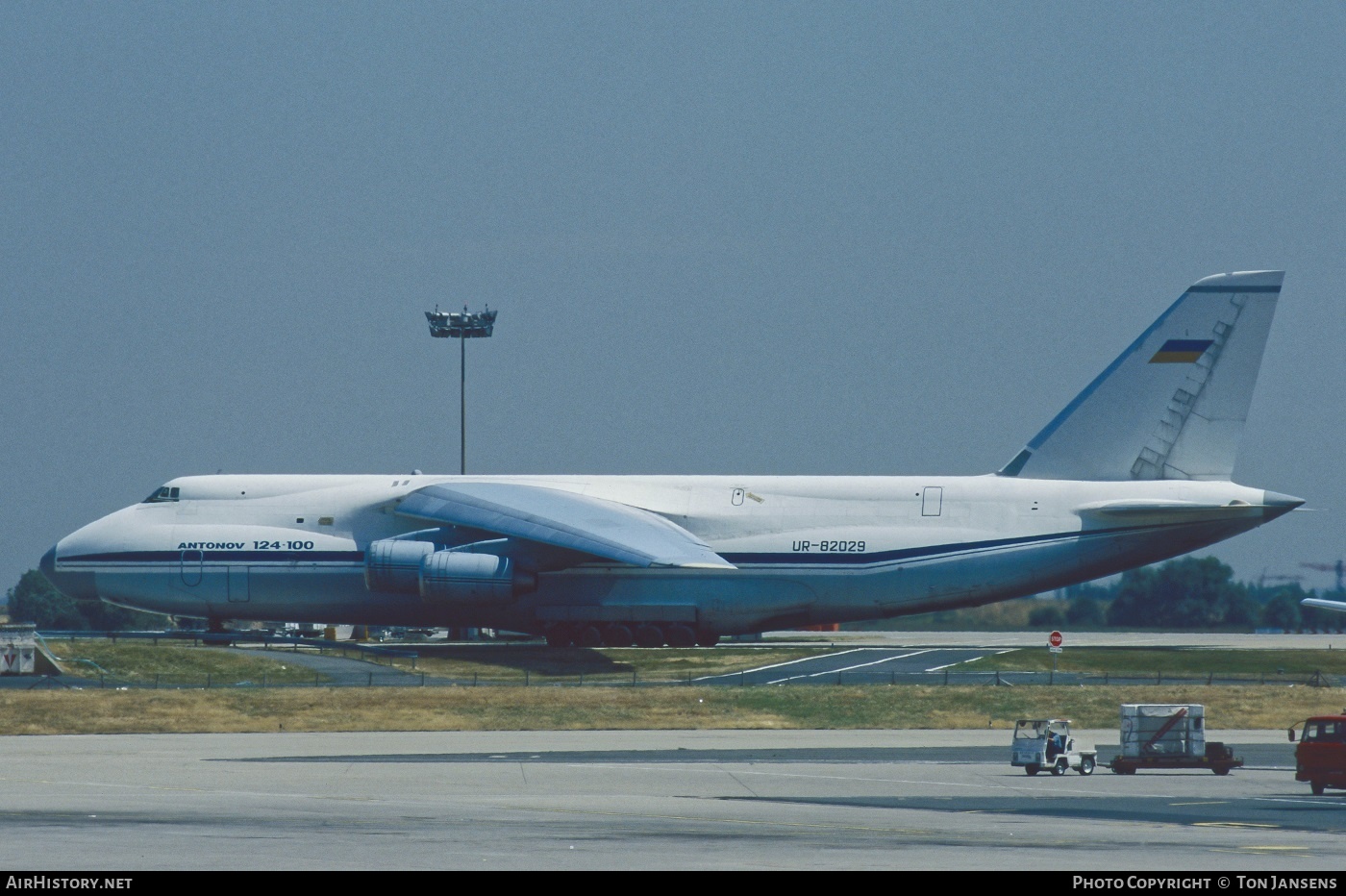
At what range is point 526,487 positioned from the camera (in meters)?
54.3

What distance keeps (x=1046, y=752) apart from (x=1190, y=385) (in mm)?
27671

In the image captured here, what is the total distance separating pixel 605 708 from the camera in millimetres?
40375

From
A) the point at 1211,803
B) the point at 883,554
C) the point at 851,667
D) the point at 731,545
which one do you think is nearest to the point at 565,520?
the point at 731,545

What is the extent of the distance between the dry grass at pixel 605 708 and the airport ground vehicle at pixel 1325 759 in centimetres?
1388

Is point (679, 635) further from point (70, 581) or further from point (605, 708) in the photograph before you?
point (70, 581)

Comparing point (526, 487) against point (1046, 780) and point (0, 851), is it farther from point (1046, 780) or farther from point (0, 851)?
point (0, 851)

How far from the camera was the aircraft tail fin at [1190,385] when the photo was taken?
52906 millimetres

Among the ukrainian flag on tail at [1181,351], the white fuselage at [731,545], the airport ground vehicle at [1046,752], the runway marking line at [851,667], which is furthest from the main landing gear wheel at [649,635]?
the airport ground vehicle at [1046,752]

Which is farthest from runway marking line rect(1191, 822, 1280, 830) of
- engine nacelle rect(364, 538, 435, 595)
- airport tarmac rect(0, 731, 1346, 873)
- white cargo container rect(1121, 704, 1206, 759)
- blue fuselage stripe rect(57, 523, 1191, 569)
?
engine nacelle rect(364, 538, 435, 595)

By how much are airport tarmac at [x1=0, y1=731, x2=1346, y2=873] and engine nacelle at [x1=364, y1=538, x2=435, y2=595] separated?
16.8 metres

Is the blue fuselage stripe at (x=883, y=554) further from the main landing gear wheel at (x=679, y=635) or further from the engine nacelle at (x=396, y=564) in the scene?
the main landing gear wheel at (x=679, y=635)

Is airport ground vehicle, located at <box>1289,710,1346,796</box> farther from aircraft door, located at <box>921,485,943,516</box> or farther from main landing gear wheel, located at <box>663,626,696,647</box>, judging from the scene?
main landing gear wheel, located at <box>663,626,696,647</box>
